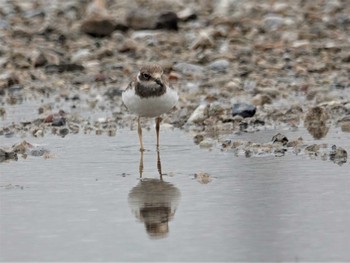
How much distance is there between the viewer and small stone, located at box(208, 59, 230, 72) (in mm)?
15727

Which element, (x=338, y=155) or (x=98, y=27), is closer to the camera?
(x=338, y=155)

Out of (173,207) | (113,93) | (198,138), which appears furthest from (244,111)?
(173,207)

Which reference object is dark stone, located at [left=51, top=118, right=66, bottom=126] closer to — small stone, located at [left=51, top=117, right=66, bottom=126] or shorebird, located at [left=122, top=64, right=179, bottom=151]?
small stone, located at [left=51, top=117, right=66, bottom=126]

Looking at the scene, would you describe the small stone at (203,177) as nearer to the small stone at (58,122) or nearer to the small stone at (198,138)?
the small stone at (198,138)

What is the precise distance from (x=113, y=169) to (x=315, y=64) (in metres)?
7.43

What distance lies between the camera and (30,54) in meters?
16.7

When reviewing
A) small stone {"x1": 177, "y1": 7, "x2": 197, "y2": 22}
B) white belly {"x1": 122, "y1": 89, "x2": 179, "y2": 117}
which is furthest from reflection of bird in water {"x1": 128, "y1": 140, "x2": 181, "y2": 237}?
small stone {"x1": 177, "y1": 7, "x2": 197, "y2": 22}

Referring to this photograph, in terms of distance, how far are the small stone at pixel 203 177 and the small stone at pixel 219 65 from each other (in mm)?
7294

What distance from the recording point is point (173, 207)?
7.39 m

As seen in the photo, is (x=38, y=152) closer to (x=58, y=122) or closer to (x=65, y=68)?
(x=58, y=122)

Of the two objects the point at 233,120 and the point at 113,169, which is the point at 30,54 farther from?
the point at 113,169

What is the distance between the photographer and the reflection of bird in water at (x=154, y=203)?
6828 mm

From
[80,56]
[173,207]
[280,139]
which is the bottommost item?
[173,207]

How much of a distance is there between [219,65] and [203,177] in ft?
24.6
